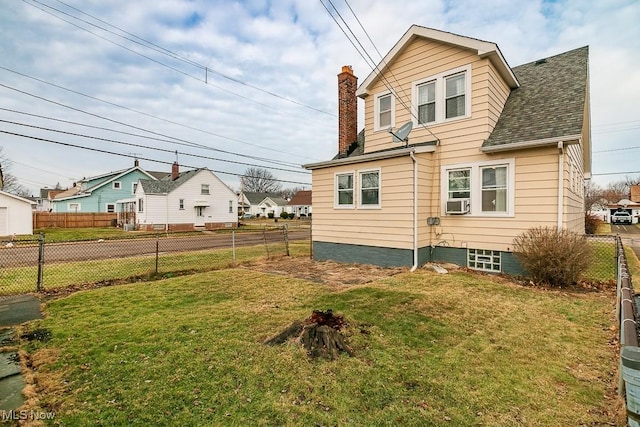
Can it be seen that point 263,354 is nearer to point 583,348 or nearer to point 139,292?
point 583,348

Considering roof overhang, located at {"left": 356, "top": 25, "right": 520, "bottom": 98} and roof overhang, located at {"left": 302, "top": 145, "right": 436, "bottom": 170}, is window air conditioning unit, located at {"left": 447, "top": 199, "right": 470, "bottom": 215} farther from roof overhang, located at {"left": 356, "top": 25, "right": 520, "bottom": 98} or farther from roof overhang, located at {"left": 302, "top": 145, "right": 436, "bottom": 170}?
roof overhang, located at {"left": 356, "top": 25, "right": 520, "bottom": 98}

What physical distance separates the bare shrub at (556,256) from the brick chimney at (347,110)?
7.20 meters

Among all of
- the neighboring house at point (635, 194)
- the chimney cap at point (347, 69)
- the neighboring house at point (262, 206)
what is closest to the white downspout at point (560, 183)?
the chimney cap at point (347, 69)

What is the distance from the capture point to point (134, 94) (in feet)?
51.6

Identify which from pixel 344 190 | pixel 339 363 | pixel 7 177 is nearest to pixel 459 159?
pixel 344 190

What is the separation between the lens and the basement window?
8578mm

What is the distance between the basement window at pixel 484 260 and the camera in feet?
28.1

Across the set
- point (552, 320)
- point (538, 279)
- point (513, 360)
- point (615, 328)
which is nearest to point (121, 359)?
point (513, 360)

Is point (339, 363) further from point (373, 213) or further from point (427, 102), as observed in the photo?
point (427, 102)

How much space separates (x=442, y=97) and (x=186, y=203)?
2676 centimetres

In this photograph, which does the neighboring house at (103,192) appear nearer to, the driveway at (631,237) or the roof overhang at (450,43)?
the roof overhang at (450,43)

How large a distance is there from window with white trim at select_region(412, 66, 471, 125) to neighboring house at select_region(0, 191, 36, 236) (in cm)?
2700

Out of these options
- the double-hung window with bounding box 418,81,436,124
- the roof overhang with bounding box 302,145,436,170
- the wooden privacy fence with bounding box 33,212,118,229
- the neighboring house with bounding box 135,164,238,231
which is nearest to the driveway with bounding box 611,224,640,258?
the double-hung window with bounding box 418,81,436,124

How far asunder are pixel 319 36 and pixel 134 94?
11485 millimetres
